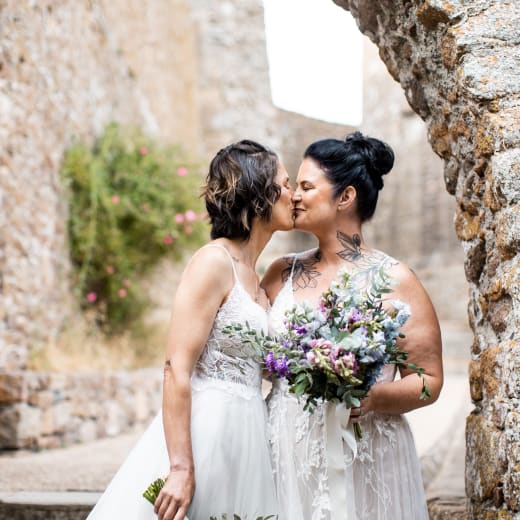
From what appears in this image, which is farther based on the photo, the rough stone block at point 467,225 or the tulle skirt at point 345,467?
the rough stone block at point 467,225

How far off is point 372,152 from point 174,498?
1486 mm

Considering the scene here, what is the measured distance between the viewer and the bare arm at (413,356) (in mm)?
2408

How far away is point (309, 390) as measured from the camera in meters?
2.10

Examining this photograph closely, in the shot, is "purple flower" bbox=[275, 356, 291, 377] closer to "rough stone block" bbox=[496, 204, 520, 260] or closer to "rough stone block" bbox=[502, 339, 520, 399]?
"rough stone block" bbox=[502, 339, 520, 399]

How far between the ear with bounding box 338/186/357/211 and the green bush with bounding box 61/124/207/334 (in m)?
4.79

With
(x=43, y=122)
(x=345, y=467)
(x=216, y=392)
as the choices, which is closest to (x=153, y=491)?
(x=216, y=392)

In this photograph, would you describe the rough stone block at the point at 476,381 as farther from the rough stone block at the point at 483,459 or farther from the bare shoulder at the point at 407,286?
the bare shoulder at the point at 407,286

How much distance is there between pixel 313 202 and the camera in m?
2.78

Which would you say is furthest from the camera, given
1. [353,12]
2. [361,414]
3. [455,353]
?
[455,353]

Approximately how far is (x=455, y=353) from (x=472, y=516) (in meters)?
11.3

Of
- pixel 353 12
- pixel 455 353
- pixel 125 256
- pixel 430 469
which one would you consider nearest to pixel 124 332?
pixel 125 256

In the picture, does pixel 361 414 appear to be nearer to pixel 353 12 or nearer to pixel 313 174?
pixel 313 174

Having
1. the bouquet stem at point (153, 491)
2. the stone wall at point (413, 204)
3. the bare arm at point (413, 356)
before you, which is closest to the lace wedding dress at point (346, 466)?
the bare arm at point (413, 356)

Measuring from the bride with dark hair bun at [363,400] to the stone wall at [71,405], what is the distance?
314cm
